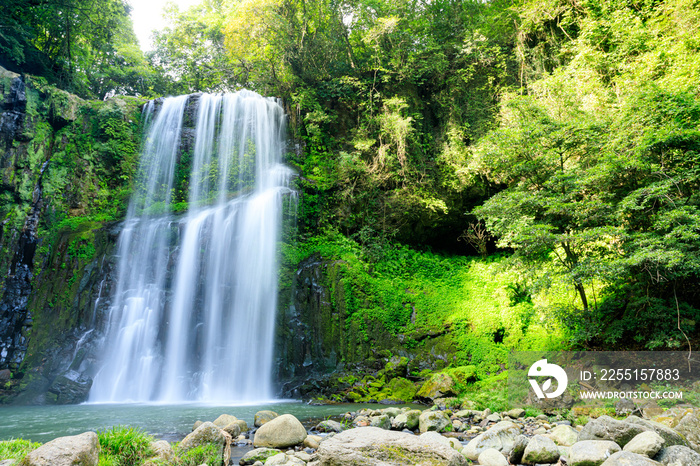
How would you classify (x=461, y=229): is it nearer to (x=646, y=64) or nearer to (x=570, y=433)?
(x=646, y=64)

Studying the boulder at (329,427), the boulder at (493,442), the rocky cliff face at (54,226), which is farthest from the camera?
the rocky cliff face at (54,226)

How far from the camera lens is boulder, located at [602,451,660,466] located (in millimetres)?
3551

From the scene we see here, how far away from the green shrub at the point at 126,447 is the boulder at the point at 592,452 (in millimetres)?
4685

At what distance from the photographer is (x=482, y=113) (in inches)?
643

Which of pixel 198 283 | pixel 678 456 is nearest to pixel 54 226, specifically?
pixel 198 283

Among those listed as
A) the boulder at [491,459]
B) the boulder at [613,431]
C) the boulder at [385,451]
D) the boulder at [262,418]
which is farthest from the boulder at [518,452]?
the boulder at [262,418]

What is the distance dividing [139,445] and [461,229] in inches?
590

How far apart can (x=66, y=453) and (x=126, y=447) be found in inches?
26.6

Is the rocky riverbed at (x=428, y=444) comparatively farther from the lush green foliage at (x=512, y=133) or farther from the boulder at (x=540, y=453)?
the lush green foliage at (x=512, y=133)

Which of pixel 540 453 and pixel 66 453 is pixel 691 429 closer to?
pixel 540 453

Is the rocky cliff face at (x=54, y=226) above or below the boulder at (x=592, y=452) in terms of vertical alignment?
above

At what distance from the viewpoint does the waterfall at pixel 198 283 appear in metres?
11.0

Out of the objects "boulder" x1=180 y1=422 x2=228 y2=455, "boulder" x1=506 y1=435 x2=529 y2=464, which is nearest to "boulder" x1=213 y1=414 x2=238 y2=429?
"boulder" x1=180 y1=422 x2=228 y2=455

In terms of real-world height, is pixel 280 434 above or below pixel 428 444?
below
